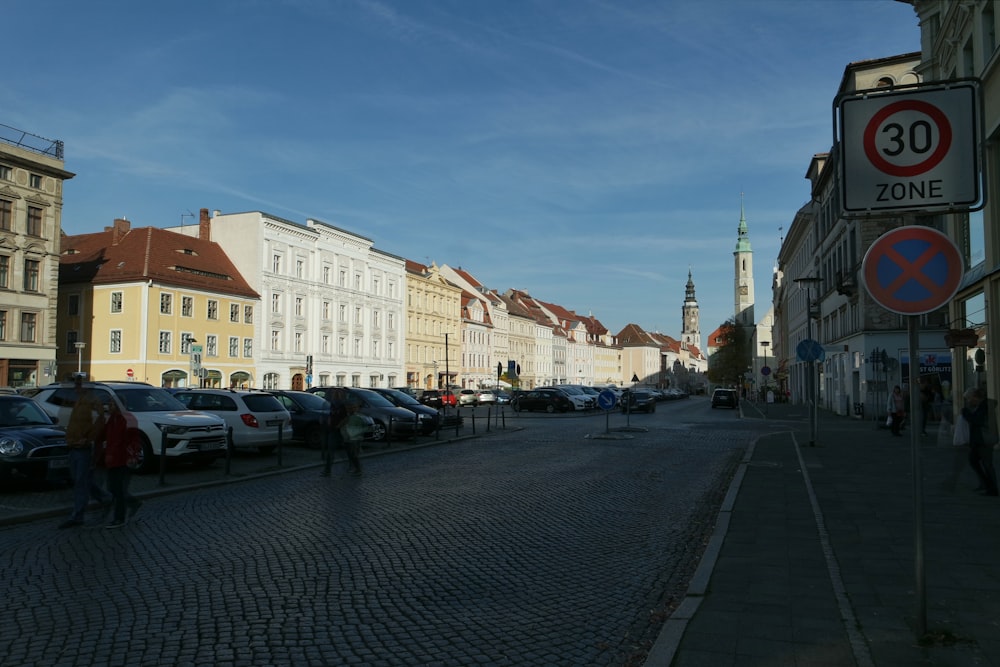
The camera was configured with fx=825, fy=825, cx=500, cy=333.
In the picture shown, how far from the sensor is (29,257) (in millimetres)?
47281

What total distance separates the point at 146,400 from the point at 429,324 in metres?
74.4

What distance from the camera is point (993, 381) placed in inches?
755

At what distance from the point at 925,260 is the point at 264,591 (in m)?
5.61

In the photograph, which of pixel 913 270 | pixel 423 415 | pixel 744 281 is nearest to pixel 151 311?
pixel 423 415

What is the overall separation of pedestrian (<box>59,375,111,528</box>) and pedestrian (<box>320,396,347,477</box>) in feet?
18.9

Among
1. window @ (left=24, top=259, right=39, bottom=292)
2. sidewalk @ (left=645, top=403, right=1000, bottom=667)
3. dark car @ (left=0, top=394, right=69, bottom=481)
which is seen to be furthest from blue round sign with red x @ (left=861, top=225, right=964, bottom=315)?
window @ (left=24, top=259, right=39, bottom=292)

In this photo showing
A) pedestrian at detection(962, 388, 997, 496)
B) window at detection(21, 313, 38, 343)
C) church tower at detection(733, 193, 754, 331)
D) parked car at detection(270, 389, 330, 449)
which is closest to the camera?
pedestrian at detection(962, 388, 997, 496)

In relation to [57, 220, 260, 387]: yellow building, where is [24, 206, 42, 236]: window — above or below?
above

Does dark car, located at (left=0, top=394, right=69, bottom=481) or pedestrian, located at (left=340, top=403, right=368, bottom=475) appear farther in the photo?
pedestrian, located at (left=340, top=403, right=368, bottom=475)

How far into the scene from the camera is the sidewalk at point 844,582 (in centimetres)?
514

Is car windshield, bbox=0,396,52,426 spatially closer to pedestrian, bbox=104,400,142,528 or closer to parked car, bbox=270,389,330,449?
pedestrian, bbox=104,400,142,528

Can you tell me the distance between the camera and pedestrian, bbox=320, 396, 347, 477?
15953mm

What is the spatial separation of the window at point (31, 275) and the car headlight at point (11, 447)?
3999cm

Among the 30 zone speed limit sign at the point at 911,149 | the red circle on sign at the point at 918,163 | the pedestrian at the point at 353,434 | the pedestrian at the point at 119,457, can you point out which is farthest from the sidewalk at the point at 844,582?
the pedestrian at the point at 353,434
